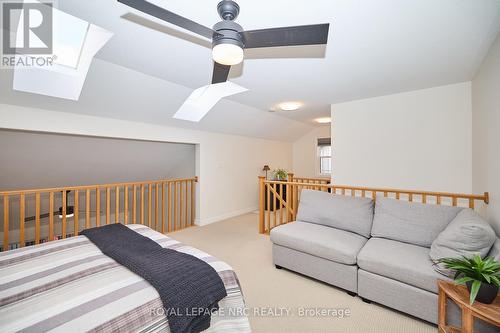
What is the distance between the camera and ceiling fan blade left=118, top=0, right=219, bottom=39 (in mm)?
1095

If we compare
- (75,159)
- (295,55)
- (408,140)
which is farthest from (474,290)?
(75,159)

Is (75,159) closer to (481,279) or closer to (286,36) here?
(286,36)

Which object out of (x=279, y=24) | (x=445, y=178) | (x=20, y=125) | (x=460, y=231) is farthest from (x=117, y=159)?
(x=445, y=178)

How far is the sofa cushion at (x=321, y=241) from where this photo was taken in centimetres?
211

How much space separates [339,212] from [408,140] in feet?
6.36

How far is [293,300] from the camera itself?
2.04 m

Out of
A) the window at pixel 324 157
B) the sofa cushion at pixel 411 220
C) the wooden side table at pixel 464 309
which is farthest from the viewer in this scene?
the window at pixel 324 157

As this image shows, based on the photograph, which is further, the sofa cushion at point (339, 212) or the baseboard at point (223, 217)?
the baseboard at point (223, 217)

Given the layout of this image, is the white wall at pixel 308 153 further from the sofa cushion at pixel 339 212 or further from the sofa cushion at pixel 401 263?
the sofa cushion at pixel 401 263

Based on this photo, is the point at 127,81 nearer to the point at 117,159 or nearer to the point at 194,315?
the point at 117,159

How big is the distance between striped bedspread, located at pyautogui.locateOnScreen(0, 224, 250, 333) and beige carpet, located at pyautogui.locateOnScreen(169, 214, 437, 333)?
2.19 feet

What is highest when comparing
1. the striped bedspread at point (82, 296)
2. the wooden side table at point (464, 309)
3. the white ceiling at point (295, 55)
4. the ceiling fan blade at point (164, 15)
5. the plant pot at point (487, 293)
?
the white ceiling at point (295, 55)

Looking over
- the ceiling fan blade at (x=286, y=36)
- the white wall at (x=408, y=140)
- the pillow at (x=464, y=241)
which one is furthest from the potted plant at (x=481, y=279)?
the white wall at (x=408, y=140)

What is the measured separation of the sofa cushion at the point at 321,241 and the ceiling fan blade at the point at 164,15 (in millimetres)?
2115
